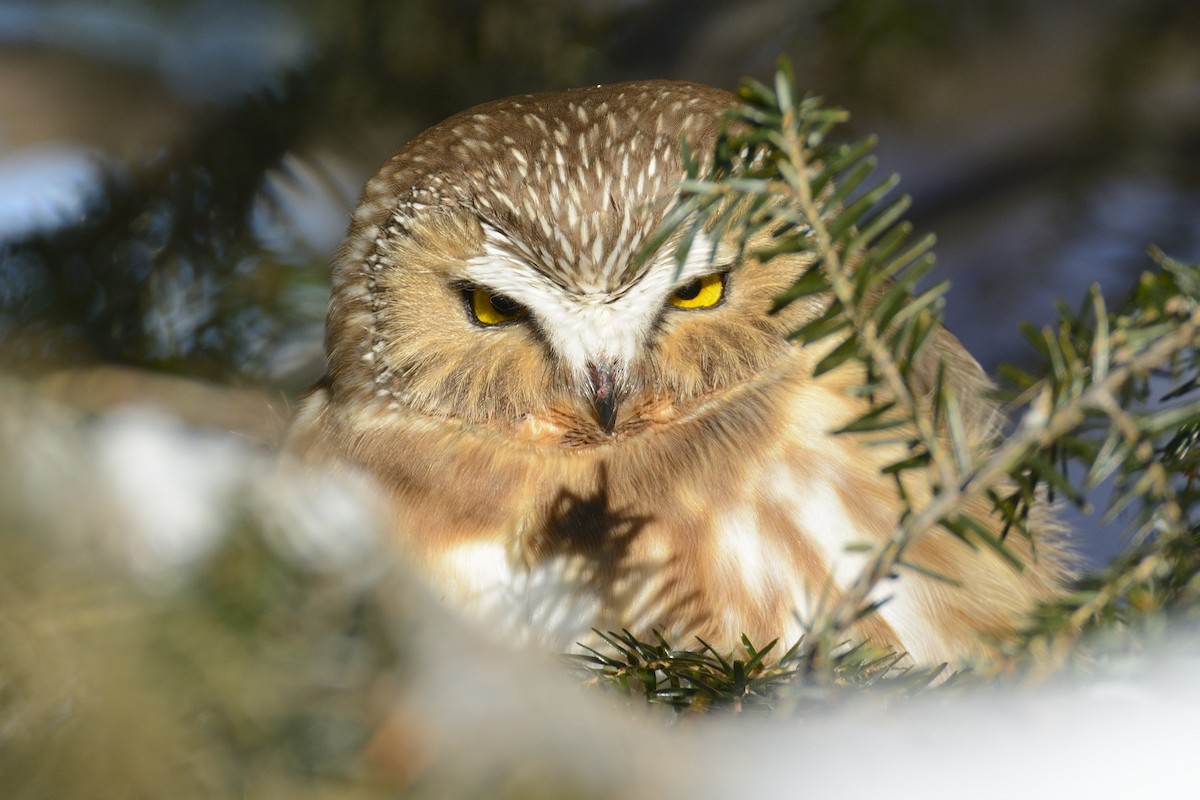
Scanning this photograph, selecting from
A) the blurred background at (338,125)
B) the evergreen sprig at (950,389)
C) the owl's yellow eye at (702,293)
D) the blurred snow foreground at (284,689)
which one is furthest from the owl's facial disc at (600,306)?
the blurred snow foreground at (284,689)

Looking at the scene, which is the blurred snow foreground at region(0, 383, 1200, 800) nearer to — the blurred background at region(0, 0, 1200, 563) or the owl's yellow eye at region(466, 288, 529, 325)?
the blurred background at region(0, 0, 1200, 563)

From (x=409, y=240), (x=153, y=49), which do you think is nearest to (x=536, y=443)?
(x=409, y=240)

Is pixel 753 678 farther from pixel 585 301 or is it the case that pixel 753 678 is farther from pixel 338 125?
pixel 338 125

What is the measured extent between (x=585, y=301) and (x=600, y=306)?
0.06 feet

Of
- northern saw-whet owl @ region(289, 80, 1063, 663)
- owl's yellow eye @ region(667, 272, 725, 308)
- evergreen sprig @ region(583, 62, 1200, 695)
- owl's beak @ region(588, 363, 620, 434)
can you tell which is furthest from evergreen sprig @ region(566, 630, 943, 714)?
owl's yellow eye @ region(667, 272, 725, 308)

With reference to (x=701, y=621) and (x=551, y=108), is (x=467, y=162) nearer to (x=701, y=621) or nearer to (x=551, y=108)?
(x=551, y=108)

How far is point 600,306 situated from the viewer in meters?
1.11

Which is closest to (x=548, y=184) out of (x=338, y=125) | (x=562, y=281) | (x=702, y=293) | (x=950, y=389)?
(x=562, y=281)

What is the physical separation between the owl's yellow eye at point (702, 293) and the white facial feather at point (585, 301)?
0.08 ft

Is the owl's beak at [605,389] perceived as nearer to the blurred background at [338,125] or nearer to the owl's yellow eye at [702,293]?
the owl's yellow eye at [702,293]

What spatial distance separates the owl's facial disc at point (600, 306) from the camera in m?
1.09

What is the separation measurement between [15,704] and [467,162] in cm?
91

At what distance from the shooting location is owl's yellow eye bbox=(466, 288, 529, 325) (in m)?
1.17

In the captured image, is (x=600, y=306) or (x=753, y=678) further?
(x=600, y=306)
